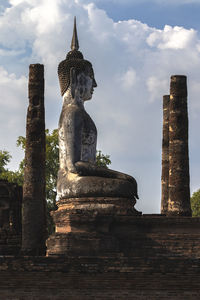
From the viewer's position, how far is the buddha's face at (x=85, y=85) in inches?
488

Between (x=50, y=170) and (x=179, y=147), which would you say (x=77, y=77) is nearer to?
(x=179, y=147)

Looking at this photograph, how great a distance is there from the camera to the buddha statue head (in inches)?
488

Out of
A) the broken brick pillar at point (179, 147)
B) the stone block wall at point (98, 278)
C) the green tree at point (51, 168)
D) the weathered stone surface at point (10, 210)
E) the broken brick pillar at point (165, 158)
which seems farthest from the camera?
the green tree at point (51, 168)

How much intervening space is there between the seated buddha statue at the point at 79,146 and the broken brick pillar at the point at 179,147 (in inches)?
110

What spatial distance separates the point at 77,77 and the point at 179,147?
3.55 m

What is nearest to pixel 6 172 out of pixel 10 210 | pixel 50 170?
pixel 50 170

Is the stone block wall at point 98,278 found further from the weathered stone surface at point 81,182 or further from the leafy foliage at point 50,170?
the leafy foliage at point 50,170

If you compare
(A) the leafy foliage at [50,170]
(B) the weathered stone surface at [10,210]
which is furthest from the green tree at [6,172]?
(B) the weathered stone surface at [10,210]

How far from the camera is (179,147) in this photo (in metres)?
14.5

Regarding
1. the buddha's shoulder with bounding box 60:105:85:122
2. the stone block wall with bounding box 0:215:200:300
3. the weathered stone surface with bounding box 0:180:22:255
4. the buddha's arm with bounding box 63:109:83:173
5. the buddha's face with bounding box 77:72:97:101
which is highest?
the buddha's face with bounding box 77:72:97:101

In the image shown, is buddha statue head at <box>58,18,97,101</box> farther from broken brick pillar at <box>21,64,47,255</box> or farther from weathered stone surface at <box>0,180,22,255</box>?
weathered stone surface at <box>0,180,22,255</box>

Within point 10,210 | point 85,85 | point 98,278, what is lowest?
point 98,278

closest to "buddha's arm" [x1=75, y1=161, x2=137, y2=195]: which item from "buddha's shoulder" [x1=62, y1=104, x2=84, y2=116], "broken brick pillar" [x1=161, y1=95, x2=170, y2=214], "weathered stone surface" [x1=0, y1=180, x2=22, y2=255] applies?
"buddha's shoulder" [x1=62, y1=104, x2=84, y2=116]

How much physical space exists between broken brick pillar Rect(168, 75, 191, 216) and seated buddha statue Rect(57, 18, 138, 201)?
279cm
